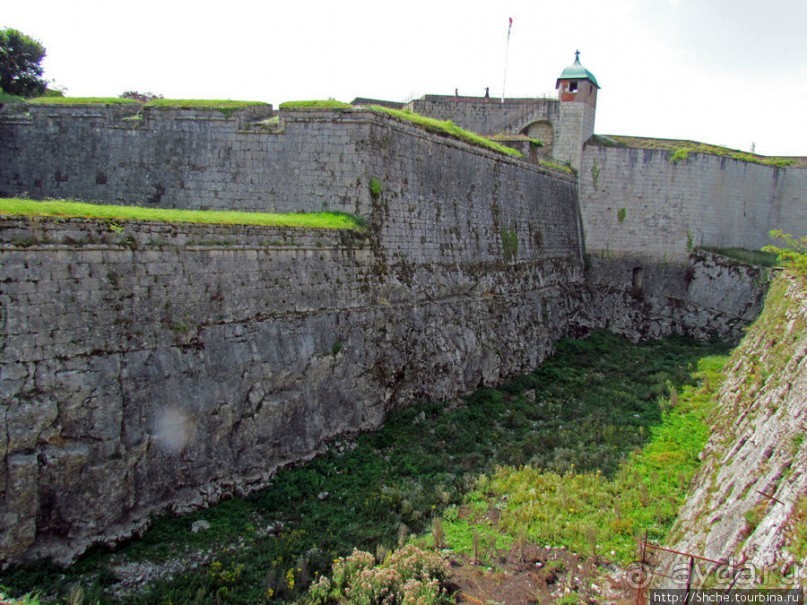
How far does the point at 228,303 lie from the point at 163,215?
6.19ft

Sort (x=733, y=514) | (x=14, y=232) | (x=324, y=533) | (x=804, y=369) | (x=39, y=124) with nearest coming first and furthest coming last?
(x=733, y=514), (x=14, y=232), (x=804, y=369), (x=324, y=533), (x=39, y=124)

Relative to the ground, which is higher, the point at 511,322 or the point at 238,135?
the point at 238,135

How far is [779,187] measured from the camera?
3019cm

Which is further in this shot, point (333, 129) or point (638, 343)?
point (638, 343)

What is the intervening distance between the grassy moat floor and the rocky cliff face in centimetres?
115

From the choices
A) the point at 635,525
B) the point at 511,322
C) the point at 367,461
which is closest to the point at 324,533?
the point at 367,461

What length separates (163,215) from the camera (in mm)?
10617

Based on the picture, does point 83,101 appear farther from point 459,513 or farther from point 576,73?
point 576,73

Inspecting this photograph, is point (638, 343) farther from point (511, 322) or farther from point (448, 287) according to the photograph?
point (448, 287)

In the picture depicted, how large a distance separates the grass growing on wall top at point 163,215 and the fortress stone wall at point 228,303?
0.72 ft

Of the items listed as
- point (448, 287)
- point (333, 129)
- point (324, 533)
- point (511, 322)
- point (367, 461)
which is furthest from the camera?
point (511, 322)

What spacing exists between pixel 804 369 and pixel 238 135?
12758mm

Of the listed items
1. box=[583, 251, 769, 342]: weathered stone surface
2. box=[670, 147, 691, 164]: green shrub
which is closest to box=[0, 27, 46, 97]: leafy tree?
box=[583, 251, 769, 342]: weathered stone surface

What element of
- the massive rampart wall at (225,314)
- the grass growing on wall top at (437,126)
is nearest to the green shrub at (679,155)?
the grass growing on wall top at (437,126)
